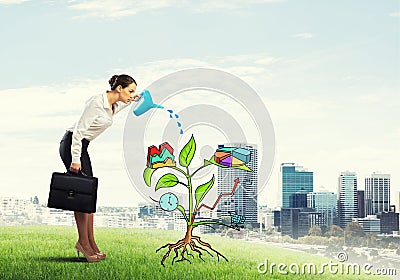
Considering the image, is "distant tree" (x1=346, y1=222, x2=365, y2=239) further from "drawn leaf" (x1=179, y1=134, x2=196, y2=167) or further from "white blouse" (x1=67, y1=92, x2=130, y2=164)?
"white blouse" (x1=67, y1=92, x2=130, y2=164)

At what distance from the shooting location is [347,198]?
15.0ft

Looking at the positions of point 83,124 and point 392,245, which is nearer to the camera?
point 83,124

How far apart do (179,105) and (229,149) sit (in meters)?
0.65

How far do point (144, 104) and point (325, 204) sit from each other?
172 centimetres

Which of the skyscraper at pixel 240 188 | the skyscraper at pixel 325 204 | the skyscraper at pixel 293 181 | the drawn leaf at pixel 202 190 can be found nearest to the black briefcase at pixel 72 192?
the drawn leaf at pixel 202 190

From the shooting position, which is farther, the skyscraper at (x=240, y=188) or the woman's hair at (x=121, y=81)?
the skyscraper at (x=240, y=188)

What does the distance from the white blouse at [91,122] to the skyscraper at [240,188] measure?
35.0 inches

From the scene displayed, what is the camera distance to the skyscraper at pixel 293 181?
450cm

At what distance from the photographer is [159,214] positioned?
4801 mm

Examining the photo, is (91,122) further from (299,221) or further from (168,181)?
(299,221)

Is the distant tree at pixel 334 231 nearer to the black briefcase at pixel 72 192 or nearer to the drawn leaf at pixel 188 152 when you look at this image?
the drawn leaf at pixel 188 152

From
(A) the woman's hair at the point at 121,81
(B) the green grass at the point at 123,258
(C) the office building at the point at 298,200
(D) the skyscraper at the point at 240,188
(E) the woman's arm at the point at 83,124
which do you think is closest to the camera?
(E) the woman's arm at the point at 83,124

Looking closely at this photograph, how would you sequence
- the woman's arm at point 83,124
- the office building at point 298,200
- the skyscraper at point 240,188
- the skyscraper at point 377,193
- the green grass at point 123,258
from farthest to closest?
the office building at point 298,200 → the skyscraper at point 377,193 → the skyscraper at point 240,188 → the green grass at point 123,258 → the woman's arm at point 83,124

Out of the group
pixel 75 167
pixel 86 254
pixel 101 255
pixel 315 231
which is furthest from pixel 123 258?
pixel 315 231
